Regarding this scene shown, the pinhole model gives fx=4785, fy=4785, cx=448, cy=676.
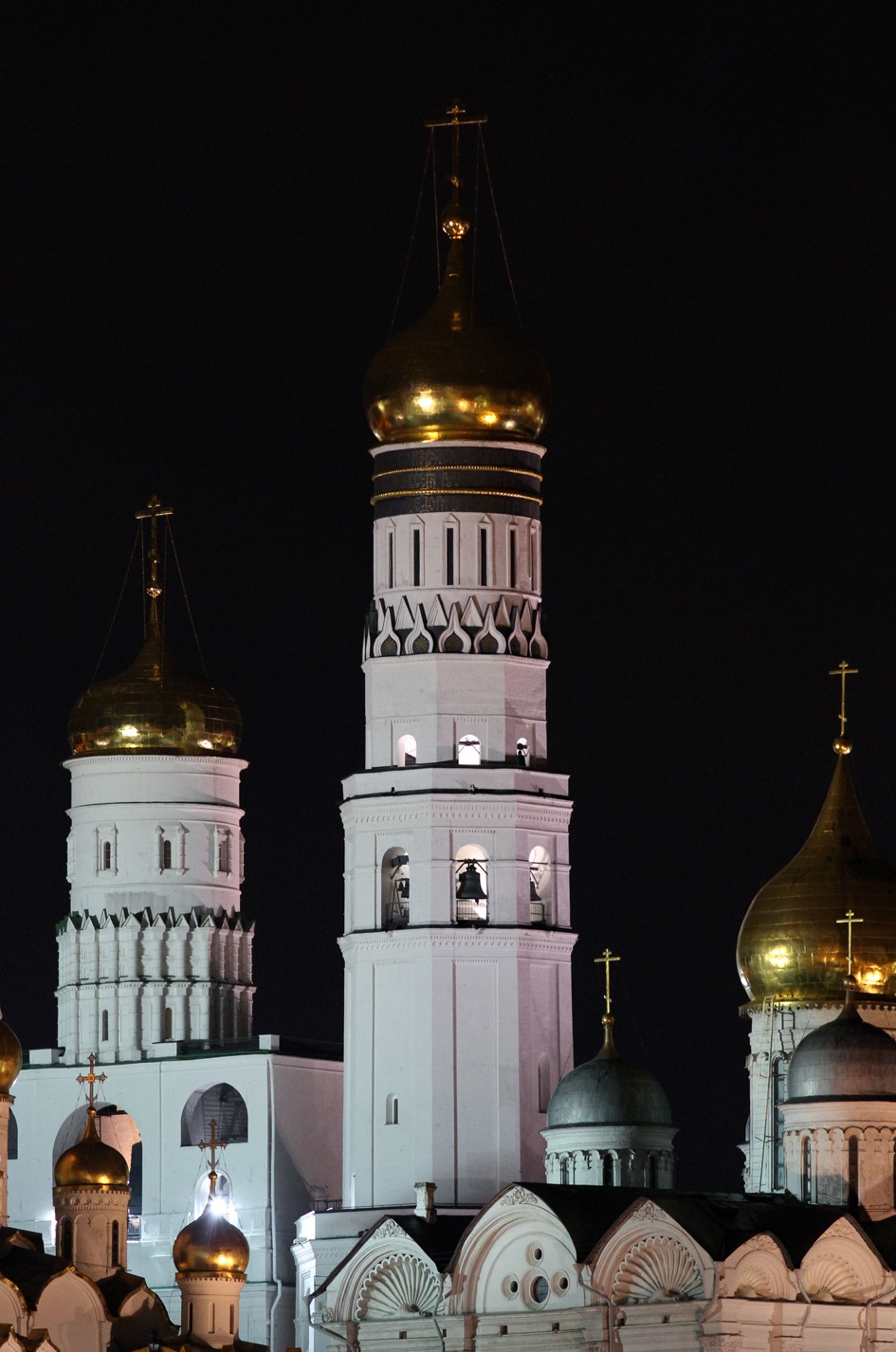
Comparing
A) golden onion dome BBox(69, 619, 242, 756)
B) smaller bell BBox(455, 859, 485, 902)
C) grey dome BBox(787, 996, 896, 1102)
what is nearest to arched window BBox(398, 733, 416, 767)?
smaller bell BBox(455, 859, 485, 902)

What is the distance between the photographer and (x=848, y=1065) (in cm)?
6178

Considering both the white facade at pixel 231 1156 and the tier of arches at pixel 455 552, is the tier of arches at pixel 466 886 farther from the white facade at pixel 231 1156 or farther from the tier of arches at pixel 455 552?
the white facade at pixel 231 1156

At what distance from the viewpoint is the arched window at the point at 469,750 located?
215 feet

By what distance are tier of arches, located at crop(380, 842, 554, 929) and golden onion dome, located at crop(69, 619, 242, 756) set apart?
35.9ft

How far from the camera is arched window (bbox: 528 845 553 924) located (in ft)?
216

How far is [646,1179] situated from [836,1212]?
482cm

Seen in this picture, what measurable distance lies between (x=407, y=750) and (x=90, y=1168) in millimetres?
7620

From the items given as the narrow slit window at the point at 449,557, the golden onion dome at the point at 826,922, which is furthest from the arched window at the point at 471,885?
the golden onion dome at the point at 826,922

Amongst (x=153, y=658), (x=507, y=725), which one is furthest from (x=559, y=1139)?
(x=153, y=658)

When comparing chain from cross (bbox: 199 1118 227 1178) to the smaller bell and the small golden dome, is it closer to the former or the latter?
the smaller bell

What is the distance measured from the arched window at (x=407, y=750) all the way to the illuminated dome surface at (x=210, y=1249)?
7550mm

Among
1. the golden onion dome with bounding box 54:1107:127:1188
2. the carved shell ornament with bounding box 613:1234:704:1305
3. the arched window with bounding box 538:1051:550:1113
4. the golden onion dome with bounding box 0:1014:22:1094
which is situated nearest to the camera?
the carved shell ornament with bounding box 613:1234:704:1305

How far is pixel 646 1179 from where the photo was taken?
211ft

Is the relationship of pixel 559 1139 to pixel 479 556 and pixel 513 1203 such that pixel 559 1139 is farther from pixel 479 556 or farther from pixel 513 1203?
pixel 479 556
